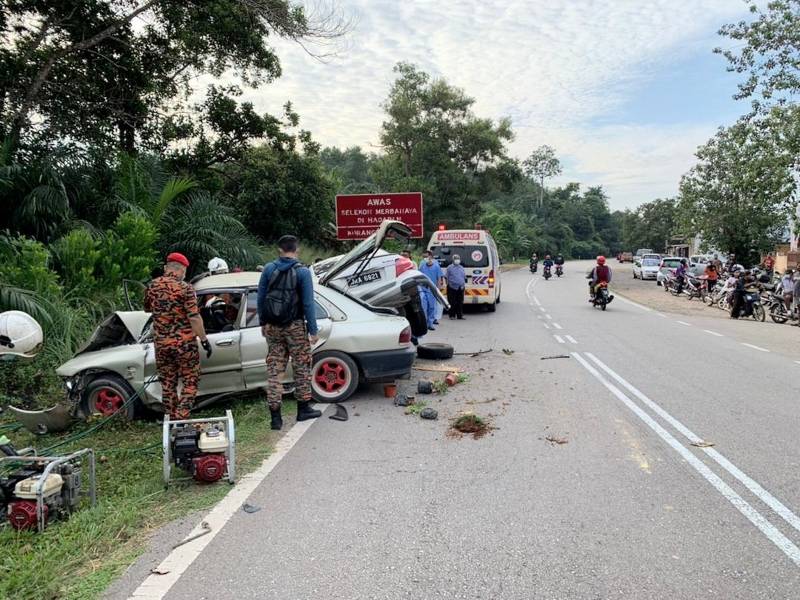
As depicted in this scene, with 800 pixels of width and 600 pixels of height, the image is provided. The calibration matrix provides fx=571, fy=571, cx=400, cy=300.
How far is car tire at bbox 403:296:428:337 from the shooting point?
312 inches

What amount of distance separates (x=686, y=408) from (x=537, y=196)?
9665 centimetres

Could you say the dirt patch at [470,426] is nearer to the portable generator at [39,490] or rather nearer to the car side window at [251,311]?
the car side window at [251,311]

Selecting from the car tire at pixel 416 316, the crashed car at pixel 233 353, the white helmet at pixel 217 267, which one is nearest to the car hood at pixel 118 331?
the crashed car at pixel 233 353

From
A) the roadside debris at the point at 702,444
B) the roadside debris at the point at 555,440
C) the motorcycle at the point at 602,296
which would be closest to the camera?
the roadside debris at the point at 702,444

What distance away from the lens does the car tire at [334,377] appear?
6629 mm

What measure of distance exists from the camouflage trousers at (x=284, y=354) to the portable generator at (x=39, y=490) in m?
1.93

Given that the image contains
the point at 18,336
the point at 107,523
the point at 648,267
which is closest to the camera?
the point at 107,523

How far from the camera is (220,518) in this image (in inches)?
147

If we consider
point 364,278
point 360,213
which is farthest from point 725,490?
point 360,213

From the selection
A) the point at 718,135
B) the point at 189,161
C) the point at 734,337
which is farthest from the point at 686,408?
the point at 718,135

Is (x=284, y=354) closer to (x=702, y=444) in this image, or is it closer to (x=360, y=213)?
(x=702, y=444)

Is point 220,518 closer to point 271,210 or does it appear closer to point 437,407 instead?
point 437,407

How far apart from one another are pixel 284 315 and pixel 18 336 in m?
2.28

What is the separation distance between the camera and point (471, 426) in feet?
18.7
